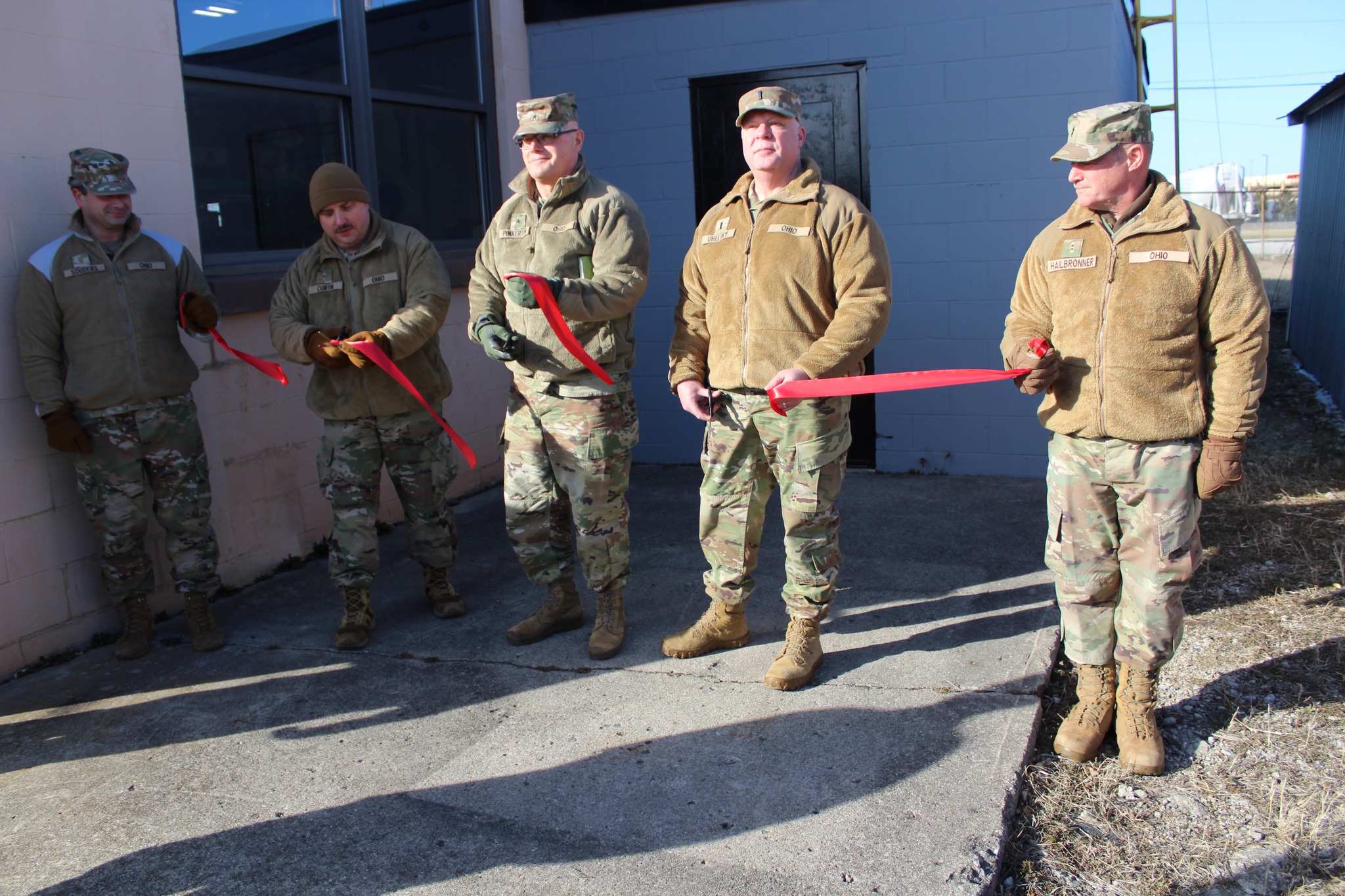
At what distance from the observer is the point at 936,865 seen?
252 cm

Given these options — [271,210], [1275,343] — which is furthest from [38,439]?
[1275,343]

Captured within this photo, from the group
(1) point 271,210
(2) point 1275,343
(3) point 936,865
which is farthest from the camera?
(2) point 1275,343

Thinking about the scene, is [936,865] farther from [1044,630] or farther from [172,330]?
[172,330]

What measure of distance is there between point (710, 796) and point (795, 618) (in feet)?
2.87

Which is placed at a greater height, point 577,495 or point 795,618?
point 577,495

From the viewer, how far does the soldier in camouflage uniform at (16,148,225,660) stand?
3869mm

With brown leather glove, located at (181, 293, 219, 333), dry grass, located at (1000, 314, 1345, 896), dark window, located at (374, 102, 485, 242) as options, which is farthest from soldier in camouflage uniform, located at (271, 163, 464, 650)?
dry grass, located at (1000, 314, 1345, 896)

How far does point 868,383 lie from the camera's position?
10.6 ft

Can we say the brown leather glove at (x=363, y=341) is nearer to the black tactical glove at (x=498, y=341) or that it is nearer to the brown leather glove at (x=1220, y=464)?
the black tactical glove at (x=498, y=341)

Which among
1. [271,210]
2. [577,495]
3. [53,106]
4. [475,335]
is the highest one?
[53,106]

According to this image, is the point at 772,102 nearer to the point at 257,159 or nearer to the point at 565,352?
the point at 565,352

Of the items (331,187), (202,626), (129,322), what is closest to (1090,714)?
(331,187)

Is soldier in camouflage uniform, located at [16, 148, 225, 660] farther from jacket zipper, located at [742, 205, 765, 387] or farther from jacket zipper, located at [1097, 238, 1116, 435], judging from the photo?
jacket zipper, located at [1097, 238, 1116, 435]

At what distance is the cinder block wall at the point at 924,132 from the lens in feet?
19.4
